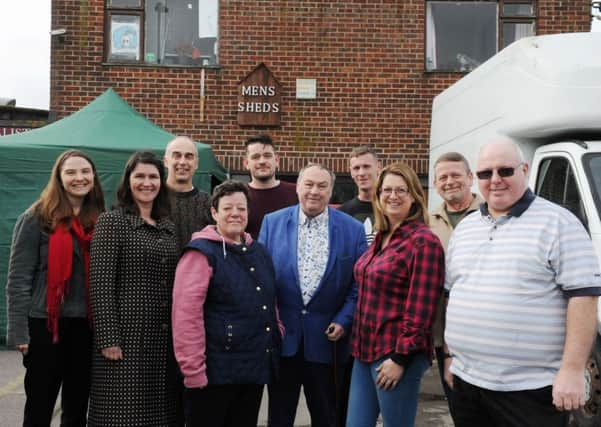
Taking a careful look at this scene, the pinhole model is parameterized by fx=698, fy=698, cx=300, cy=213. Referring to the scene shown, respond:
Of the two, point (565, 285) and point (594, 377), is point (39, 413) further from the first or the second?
point (594, 377)

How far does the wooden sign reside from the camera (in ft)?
31.3

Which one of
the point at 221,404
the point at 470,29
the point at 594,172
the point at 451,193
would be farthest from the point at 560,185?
the point at 470,29

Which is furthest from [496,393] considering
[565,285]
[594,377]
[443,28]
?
[443,28]

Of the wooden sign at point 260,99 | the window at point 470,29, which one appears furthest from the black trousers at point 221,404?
the window at point 470,29

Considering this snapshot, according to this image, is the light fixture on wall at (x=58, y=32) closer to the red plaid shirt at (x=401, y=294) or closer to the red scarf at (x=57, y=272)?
the red scarf at (x=57, y=272)

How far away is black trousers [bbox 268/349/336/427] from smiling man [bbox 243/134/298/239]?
3.35 feet

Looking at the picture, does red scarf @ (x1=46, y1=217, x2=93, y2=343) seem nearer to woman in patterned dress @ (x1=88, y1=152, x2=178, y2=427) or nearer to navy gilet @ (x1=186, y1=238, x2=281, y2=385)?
woman in patterned dress @ (x1=88, y1=152, x2=178, y2=427)

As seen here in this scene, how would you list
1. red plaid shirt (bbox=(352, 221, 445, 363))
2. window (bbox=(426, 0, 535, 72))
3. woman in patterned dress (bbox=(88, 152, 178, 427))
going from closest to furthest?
1. red plaid shirt (bbox=(352, 221, 445, 363))
2. woman in patterned dress (bbox=(88, 152, 178, 427))
3. window (bbox=(426, 0, 535, 72))

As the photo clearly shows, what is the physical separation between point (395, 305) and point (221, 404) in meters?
1.00

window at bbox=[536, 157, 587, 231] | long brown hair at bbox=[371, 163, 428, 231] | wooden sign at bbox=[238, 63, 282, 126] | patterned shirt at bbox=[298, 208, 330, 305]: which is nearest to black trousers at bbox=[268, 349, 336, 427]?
patterned shirt at bbox=[298, 208, 330, 305]

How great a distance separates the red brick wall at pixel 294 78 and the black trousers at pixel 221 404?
623cm

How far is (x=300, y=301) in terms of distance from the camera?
374 cm

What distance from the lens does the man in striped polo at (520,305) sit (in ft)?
8.44

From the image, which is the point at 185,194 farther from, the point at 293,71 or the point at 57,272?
the point at 293,71
